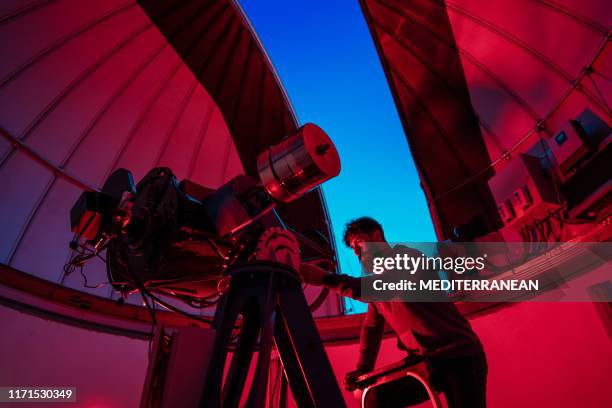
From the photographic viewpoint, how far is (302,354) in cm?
121

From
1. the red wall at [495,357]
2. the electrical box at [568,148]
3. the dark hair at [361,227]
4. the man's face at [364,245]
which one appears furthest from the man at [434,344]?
the red wall at [495,357]

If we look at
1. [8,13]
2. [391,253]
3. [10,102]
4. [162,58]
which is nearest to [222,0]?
[162,58]

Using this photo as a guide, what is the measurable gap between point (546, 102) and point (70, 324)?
8902 mm

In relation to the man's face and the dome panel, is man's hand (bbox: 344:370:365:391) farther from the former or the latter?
the dome panel

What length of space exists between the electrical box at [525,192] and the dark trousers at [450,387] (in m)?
2.91

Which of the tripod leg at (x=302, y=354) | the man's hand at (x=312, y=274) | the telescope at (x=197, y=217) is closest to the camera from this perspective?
the tripod leg at (x=302, y=354)

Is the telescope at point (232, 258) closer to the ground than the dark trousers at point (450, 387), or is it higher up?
higher up

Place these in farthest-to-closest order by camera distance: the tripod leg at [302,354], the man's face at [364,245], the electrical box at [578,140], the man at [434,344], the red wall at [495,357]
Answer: the red wall at [495,357] → the electrical box at [578,140] → the man's face at [364,245] → the man at [434,344] → the tripod leg at [302,354]

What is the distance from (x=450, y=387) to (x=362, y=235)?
1.23 m

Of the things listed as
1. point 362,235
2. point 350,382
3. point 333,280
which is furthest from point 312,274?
point 362,235

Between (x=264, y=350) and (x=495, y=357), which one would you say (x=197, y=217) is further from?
(x=495, y=357)

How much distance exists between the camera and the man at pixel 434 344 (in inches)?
83.0

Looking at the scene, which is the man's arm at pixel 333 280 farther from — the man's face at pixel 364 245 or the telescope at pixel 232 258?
the man's face at pixel 364 245

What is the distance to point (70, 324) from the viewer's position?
584cm
